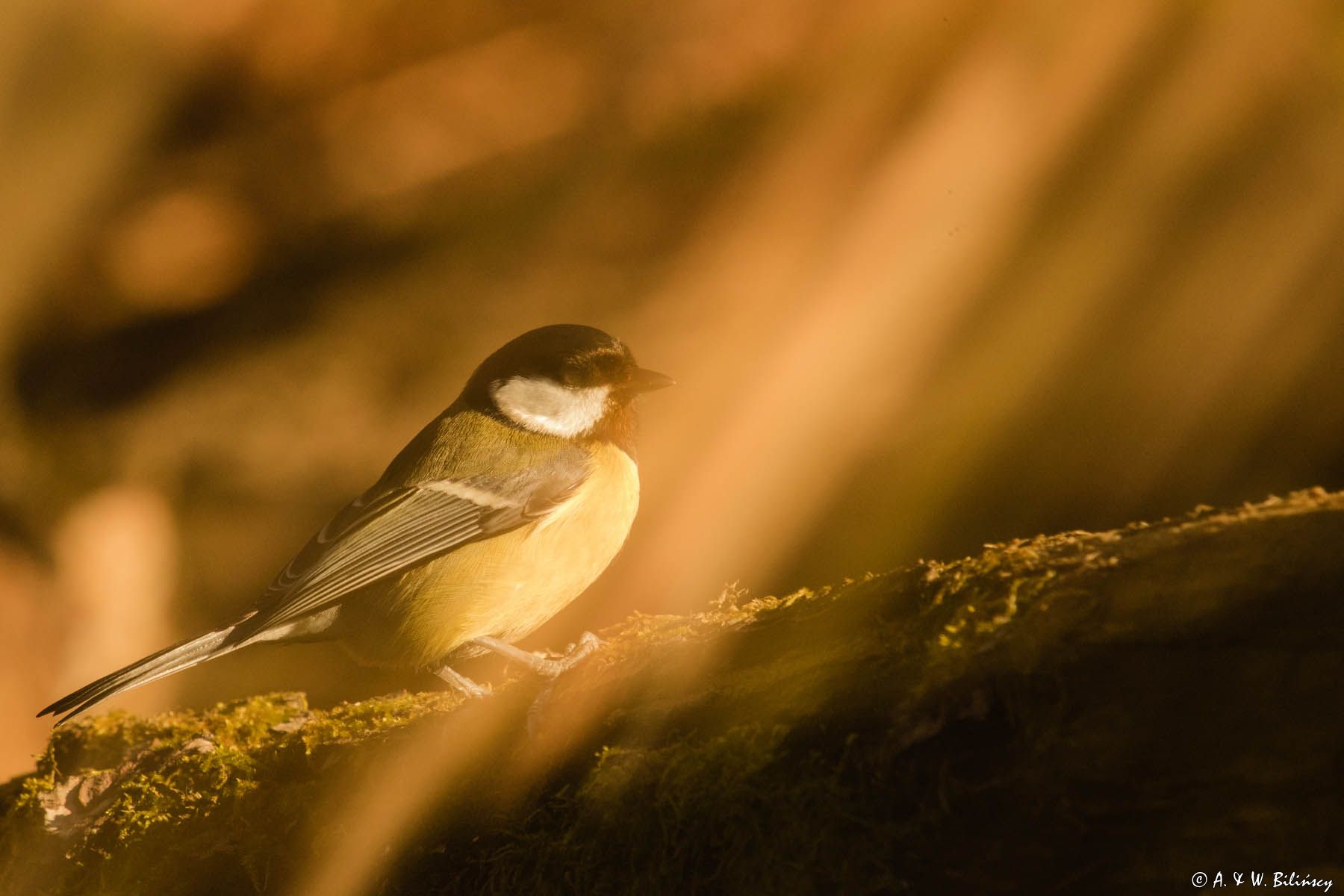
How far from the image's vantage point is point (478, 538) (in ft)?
8.07

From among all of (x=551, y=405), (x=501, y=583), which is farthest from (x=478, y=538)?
(x=551, y=405)

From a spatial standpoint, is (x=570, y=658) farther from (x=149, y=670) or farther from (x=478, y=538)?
(x=149, y=670)

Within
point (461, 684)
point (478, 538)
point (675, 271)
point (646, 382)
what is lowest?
point (461, 684)

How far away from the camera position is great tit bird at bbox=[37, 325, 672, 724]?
2.38 meters

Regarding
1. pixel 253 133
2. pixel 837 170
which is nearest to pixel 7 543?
pixel 253 133

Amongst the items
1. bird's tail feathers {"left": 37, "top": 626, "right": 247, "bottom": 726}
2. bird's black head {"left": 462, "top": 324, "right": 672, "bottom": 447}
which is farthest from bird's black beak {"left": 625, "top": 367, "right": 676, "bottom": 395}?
→ bird's tail feathers {"left": 37, "top": 626, "right": 247, "bottom": 726}

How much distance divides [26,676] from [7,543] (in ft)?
2.03

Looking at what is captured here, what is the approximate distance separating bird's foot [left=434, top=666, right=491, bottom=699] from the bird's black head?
747mm

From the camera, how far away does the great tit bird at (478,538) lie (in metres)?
2.38

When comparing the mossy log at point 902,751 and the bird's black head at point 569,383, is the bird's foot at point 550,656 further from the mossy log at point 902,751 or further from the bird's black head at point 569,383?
the bird's black head at point 569,383

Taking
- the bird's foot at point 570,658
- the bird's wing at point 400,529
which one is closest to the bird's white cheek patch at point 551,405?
the bird's wing at point 400,529

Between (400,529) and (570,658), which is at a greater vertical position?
(400,529)

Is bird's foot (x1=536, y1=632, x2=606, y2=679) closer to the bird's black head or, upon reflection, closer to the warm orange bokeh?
the bird's black head

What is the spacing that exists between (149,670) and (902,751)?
1.83 meters
